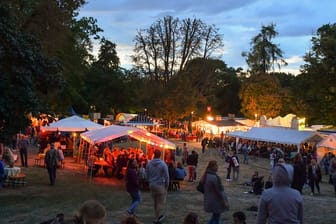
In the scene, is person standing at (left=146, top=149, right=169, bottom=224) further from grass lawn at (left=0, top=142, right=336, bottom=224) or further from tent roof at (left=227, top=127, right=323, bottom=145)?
tent roof at (left=227, top=127, right=323, bottom=145)

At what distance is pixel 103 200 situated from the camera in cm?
1366

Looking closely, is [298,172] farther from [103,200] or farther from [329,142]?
[329,142]

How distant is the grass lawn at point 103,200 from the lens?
37.5 ft

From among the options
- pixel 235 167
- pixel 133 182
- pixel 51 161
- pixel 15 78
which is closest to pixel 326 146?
pixel 235 167

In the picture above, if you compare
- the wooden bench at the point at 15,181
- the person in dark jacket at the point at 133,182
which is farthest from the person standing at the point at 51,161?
the person in dark jacket at the point at 133,182

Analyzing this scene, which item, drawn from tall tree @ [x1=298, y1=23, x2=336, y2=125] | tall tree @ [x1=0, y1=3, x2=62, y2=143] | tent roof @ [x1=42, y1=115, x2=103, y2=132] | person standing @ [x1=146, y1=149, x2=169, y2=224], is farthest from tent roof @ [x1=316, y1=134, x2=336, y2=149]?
person standing @ [x1=146, y1=149, x2=169, y2=224]

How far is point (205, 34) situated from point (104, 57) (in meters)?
20.5

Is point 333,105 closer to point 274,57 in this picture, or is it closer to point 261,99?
point 261,99

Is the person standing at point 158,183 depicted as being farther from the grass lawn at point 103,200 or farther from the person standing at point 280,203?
the person standing at point 280,203

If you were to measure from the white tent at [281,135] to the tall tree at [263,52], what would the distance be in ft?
79.5

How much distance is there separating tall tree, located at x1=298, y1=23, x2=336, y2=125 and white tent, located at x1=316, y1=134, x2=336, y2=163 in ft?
6.87

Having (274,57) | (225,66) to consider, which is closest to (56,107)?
(274,57)

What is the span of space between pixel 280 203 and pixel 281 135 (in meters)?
29.2

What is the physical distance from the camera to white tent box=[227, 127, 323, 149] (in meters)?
30.7
